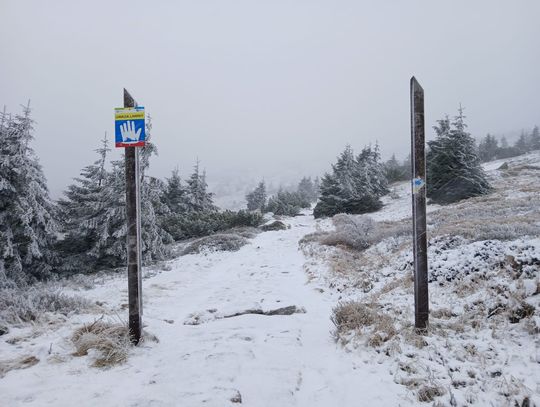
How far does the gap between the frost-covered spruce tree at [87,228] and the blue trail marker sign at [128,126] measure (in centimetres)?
972

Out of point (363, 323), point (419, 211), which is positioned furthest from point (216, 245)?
point (419, 211)

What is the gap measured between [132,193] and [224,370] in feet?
10.0

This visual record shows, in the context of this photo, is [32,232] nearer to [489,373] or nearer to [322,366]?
[322,366]

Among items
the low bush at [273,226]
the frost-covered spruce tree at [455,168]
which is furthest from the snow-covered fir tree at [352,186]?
the low bush at [273,226]

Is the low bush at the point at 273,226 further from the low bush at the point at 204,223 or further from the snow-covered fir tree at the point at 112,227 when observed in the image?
the snow-covered fir tree at the point at 112,227

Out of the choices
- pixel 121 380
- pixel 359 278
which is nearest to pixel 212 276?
pixel 359 278

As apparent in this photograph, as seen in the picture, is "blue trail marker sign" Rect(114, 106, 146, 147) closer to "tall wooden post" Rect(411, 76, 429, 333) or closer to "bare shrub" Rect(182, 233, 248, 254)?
"tall wooden post" Rect(411, 76, 429, 333)

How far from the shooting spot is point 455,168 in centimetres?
2412

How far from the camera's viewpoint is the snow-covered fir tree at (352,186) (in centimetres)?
3044

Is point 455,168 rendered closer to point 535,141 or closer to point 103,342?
point 103,342

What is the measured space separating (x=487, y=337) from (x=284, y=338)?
117 inches

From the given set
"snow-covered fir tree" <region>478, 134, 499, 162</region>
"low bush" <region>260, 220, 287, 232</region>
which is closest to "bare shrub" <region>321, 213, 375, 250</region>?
"low bush" <region>260, 220, 287, 232</region>

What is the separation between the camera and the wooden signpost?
4.57m

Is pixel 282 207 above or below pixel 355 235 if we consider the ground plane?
above
